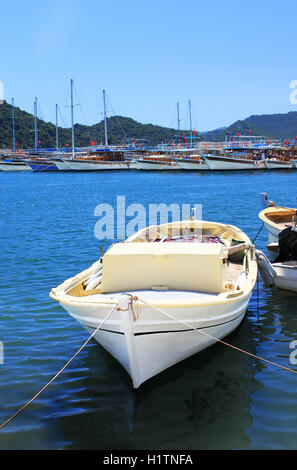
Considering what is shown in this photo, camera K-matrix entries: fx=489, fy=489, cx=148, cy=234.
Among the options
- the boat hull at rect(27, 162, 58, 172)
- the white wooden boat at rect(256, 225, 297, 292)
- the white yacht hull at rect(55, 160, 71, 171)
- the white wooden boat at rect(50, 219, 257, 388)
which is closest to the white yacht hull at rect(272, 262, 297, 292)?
the white wooden boat at rect(256, 225, 297, 292)

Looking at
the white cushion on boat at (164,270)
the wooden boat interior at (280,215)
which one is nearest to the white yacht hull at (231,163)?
the wooden boat interior at (280,215)

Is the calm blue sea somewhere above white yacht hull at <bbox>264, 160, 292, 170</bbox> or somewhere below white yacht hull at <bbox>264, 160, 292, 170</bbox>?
below

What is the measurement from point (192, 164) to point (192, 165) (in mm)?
210

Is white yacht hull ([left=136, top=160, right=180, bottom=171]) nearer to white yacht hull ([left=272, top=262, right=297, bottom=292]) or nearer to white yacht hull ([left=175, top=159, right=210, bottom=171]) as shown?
white yacht hull ([left=175, top=159, right=210, bottom=171])

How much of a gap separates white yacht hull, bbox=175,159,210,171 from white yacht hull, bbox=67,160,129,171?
14979mm

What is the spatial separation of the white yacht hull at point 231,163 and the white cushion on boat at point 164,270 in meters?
79.2

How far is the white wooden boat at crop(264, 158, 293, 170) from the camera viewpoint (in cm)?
8769

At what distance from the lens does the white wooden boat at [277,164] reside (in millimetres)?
87688

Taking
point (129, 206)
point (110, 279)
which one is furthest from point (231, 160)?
point (110, 279)

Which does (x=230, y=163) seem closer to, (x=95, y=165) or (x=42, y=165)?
(x=95, y=165)

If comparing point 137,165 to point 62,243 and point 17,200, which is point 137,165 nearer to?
point 17,200

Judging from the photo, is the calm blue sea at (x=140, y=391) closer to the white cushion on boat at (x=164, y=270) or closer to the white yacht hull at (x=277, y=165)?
the white cushion on boat at (x=164, y=270)

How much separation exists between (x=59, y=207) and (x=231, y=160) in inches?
2167

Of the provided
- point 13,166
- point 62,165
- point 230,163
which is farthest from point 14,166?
point 230,163
